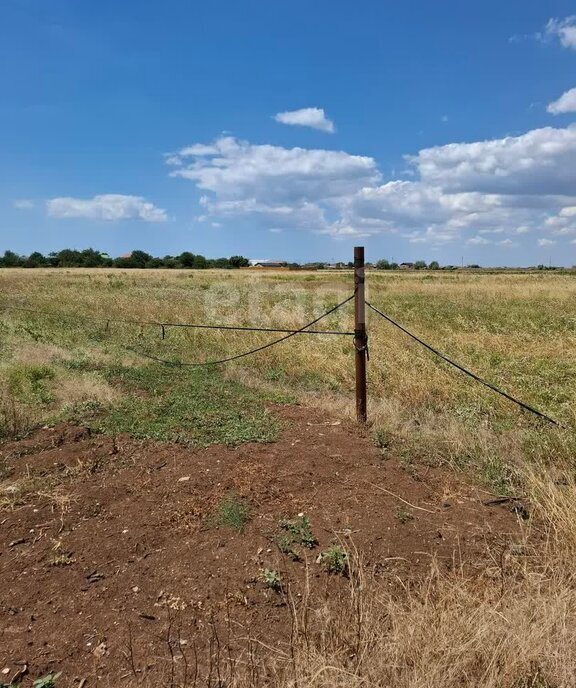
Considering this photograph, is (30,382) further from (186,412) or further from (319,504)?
(319,504)

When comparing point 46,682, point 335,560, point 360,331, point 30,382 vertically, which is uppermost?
point 360,331

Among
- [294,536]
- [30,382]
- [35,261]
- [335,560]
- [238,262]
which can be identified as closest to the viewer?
[335,560]

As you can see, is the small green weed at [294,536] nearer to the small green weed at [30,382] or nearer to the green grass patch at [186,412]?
the green grass patch at [186,412]

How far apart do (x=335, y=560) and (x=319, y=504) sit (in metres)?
0.72

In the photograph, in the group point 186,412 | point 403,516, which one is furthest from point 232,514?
point 186,412

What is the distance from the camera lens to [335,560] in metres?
2.93

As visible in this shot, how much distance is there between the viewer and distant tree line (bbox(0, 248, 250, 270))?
3334 inches

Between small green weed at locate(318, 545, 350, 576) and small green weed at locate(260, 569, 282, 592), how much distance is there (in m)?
0.31

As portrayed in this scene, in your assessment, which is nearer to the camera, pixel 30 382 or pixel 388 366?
pixel 30 382

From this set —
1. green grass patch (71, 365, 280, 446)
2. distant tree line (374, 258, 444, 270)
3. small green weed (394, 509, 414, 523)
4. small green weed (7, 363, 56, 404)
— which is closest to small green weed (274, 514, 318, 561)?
small green weed (394, 509, 414, 523)

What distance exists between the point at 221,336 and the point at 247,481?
24.3 feet

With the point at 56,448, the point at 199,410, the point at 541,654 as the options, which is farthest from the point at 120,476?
the point at 541,654

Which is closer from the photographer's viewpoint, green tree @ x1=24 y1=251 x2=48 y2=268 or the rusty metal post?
the rusty metal post

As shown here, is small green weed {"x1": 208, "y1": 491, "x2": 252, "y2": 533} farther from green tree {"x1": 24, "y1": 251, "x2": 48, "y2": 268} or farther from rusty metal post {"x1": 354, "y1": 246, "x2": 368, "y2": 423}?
green tree {"x1": 24, "y1": 251, "x2": 48, "y2": 268}
